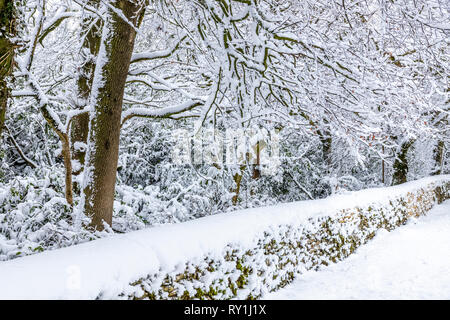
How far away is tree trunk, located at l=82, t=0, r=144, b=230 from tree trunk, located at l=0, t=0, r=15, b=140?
6.28 feet

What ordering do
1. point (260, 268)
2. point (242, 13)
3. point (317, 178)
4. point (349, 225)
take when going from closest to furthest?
point (242, 13)
point (260, 268)
point (349, 225)
point (317, 178)

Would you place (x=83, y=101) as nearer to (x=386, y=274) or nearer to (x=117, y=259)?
(x=117, y=259)

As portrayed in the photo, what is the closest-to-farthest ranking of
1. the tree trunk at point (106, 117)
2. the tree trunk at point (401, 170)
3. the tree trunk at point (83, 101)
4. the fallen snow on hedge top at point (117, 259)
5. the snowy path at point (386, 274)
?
the fallen snow on hedge top at point (117, 259) < the tree trunk at point (106, 117) < the snowy path at point (386, 274) < the tree trunk at point (83, 101) < the tree trunk at point (401, 170)

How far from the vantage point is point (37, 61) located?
6977mm

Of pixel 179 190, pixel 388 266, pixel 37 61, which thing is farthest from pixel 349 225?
pixel 37 61

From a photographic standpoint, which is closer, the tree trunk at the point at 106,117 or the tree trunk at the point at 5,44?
the tree trunk at the point at 5,44

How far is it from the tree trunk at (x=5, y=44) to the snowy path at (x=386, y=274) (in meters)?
3.62

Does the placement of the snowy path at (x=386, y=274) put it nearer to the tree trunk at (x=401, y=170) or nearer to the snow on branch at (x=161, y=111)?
the snow on branch at (x=161, y=111)

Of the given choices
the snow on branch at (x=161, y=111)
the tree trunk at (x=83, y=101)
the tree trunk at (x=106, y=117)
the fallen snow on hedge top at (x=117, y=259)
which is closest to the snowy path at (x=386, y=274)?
the fallen snow on hedge top at (x=117, y=259)

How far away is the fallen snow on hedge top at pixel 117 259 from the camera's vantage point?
195 cm

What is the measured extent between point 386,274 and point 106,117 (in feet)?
15.9

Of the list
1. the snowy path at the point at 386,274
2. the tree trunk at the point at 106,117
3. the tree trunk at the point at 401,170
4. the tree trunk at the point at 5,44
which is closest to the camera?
the tree trunk at the point at 5,44

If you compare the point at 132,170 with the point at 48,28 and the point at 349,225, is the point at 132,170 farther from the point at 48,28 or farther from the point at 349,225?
the point at 349,225
